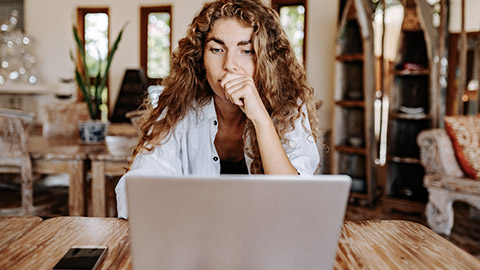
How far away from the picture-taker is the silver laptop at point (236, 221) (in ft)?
1.67

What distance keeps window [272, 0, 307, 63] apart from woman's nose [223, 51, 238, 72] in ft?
12.2

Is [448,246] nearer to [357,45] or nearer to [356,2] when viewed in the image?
[356,2]

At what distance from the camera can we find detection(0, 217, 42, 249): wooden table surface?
2.59 ft

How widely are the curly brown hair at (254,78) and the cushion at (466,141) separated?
1737 mm

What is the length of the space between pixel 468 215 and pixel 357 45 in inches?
74.2

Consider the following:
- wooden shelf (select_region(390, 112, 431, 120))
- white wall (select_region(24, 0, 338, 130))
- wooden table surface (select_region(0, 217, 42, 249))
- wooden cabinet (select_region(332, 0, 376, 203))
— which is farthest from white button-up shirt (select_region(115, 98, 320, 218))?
white wall (select_region(24, 0, 338, 130))

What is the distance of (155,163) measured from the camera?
4.07 ft

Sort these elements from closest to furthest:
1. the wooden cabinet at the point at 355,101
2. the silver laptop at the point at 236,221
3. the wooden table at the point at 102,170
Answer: the silver laptop at the point at 236,221 < the wooden table at the point at 102,170 < the wooden cabinet at the point at 355,101

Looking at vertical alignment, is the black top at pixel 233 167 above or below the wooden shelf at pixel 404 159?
above

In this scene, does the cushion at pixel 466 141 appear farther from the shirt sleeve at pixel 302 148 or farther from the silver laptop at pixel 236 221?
the silver laptop at pixel 236 221

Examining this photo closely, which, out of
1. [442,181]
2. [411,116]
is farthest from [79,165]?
[411,116]

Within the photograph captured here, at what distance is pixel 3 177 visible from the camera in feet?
11.4

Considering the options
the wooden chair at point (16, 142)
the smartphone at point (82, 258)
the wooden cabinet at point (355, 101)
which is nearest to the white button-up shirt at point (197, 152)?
the smartphone at point (82, 258)

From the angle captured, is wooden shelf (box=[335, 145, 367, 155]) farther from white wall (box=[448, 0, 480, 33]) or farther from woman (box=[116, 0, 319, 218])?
woman (box=[116, 0, 319, 218])
